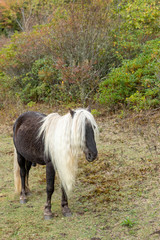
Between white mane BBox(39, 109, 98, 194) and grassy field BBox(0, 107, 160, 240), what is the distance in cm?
56

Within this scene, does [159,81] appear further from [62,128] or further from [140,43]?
[62,128]

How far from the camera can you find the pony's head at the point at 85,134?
124 inches

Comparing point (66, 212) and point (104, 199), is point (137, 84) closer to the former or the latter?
point (104, 199)

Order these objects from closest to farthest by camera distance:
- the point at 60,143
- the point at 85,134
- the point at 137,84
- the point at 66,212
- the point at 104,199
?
1. the point at 85,134
2. the point at 60,143
3. the point at 66,212
4. the point at 104,199
5. the point at 137,84

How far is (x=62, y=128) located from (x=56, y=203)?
4.35ft

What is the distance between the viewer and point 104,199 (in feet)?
13.0

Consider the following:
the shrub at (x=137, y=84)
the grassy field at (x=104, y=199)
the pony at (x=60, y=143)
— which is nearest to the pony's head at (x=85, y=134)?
the pony at (x=60, y=143)

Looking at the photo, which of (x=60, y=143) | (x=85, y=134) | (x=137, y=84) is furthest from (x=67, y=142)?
(x=137, y=84)

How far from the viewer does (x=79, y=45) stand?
10.0m

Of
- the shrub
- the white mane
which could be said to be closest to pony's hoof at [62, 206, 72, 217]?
the white mane

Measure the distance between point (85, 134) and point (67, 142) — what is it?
26 cm

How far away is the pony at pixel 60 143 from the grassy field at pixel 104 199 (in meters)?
0.25

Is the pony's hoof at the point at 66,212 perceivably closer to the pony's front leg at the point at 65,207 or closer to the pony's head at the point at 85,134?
the pony's front leg at the point at 65,207

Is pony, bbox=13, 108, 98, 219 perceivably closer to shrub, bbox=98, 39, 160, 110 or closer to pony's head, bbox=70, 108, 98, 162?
pony's head, bbox=70, 108, 98, 162
